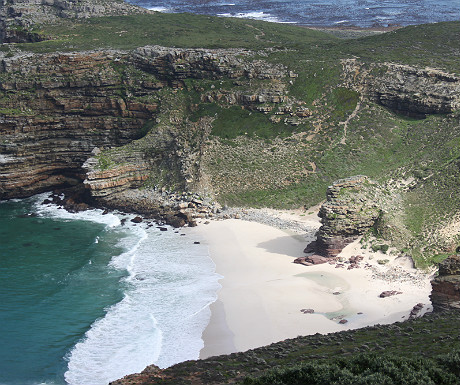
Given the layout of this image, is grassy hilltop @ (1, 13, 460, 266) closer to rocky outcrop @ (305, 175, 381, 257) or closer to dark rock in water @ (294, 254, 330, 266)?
rocky outcrop @ (305, 175, 381, 257)

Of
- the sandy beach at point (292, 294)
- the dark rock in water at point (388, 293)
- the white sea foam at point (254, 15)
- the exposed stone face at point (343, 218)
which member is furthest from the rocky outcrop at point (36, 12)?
the dark rock in water at point (388, 293)

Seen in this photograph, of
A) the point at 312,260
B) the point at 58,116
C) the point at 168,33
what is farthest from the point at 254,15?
the point at 312,260

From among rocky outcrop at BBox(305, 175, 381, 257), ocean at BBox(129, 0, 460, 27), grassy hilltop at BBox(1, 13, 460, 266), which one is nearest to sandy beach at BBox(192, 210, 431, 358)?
rocky outcrop at BBox(305, 175, 381, 257)

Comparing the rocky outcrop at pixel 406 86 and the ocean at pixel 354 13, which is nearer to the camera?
the rocky outcrop at pixel 406 86

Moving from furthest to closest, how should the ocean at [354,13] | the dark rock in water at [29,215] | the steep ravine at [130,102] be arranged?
the ocean at [354,13] < the steep ravine at [130,102] < the dark rock in water at [29,215]

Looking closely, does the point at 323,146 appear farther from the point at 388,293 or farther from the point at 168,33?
the point at 168,33

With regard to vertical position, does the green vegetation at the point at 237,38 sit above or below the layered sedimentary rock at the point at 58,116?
above

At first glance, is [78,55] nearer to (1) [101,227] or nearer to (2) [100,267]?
(1) [101,227]

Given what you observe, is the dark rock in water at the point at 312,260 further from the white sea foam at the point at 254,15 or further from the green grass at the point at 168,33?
the white sea foam at the point at 254,15
